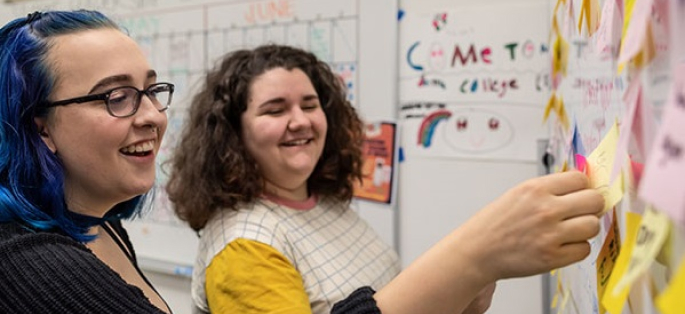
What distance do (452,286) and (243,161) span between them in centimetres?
67

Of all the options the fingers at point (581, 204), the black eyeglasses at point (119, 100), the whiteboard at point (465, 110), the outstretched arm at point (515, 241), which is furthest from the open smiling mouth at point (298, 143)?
the fingers at point (581, 204)

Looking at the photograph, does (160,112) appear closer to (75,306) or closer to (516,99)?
(75,306)

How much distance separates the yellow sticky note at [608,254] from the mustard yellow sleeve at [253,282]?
1.59ft

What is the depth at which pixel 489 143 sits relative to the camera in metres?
1.44

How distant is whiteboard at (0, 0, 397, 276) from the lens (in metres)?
1.61

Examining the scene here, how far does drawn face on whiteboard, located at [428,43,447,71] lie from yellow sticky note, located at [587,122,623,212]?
0.97 meters

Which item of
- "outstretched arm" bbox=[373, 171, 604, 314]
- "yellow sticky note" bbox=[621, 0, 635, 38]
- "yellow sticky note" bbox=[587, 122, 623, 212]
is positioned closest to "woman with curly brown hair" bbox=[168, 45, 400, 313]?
"outstretched arm" bbox=[373, 171, 604, 314]

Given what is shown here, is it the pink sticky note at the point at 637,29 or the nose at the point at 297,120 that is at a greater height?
the pink sticky note at the point at 637,29

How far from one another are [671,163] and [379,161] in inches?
51.7

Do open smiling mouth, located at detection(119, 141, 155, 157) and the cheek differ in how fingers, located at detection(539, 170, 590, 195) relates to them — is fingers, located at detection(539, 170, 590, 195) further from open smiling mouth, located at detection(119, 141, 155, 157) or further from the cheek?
the cheek

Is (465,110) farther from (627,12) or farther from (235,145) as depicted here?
(627,12)

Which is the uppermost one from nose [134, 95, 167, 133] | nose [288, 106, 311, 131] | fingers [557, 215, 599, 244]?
nose [134, 95, 167, 133]

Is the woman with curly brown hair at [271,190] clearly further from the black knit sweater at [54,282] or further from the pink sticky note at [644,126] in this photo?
the pink sticky note at [644,126]

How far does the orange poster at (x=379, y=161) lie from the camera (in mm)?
1605
